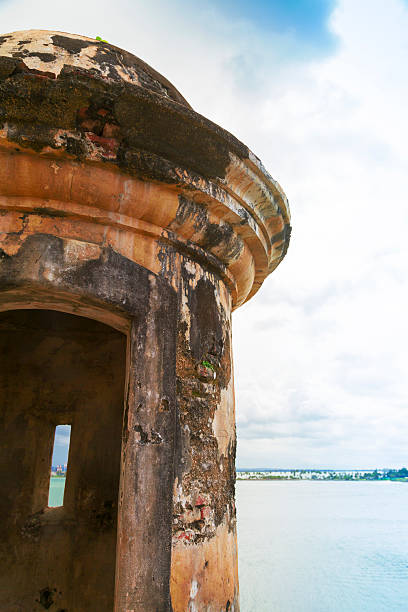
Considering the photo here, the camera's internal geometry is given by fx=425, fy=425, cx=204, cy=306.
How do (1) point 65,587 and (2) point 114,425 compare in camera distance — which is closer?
(1) point 65,587

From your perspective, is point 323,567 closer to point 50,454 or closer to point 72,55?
point 50,454

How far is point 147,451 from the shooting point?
1.66 m

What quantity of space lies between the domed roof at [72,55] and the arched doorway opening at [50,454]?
2.46 metres

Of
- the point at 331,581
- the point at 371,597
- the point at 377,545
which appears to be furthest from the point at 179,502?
the point at 377,545

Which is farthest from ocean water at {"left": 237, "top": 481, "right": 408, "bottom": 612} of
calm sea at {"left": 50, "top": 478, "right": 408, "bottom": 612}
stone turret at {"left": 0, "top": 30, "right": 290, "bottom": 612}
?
stone turret at {"left": 0, "top": 30, "right": 290, "bottom": 612}

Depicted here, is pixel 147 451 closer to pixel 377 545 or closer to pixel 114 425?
pixel 114 425

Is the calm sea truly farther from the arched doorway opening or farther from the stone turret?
the stone turret

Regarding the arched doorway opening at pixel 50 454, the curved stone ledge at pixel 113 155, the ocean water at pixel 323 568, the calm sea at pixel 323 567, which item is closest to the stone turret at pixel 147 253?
the curved stone ledge at pixel 113 155

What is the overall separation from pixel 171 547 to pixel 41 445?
9.37 ft

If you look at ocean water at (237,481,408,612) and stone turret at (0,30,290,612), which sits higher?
stone turret at (0,30,290,612)

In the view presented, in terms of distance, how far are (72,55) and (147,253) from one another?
39.1 inches

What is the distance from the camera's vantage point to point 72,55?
1.99m

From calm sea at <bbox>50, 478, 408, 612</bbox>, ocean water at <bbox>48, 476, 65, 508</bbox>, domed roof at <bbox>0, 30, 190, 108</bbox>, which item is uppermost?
domed roof at <bbox>0, 30, 190, 108</bbox>

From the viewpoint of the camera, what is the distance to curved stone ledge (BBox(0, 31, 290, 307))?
170 centimetres
